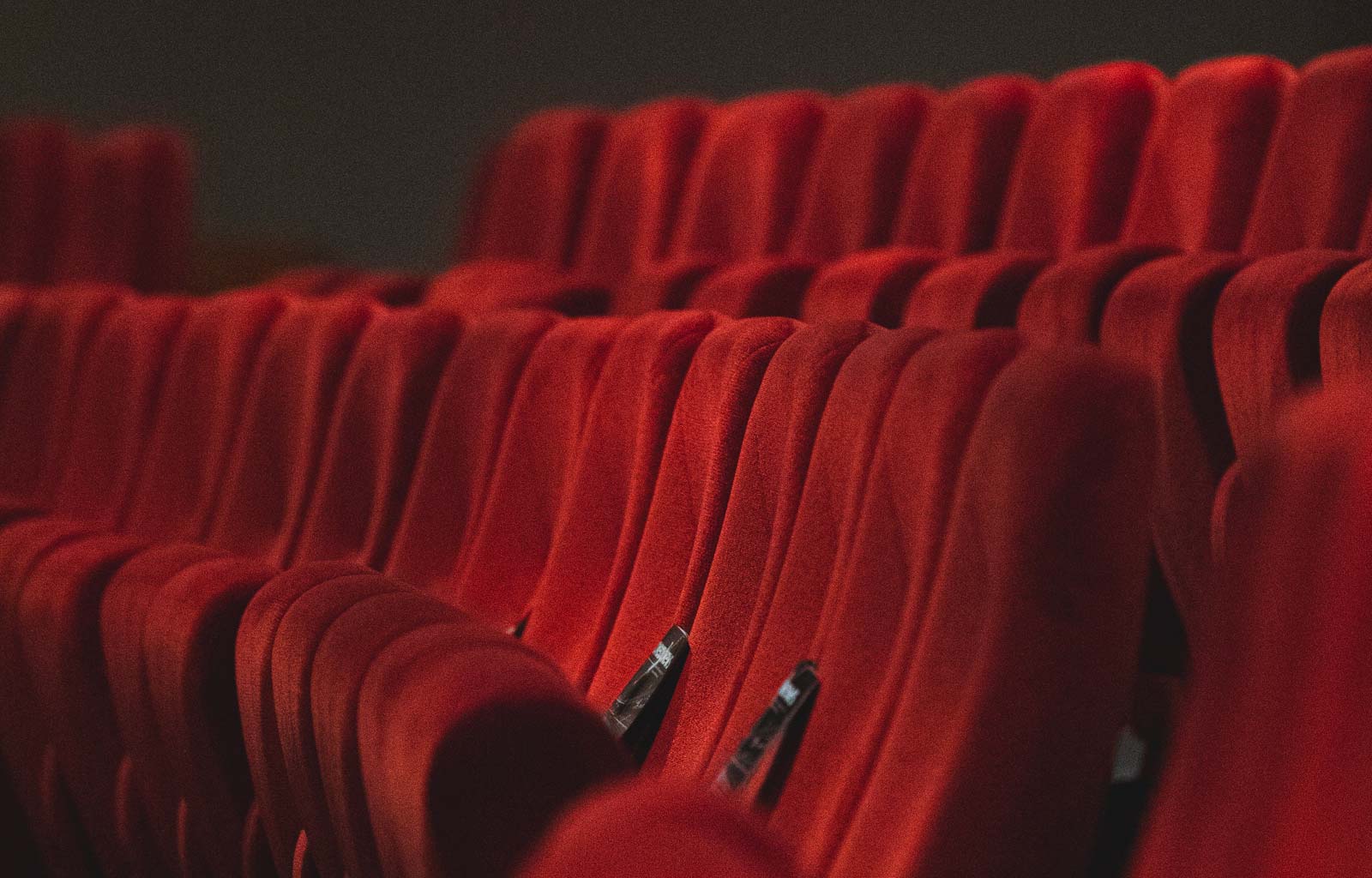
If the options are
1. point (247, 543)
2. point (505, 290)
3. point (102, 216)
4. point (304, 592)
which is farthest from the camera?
point (102, 216)

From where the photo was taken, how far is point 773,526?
233mm

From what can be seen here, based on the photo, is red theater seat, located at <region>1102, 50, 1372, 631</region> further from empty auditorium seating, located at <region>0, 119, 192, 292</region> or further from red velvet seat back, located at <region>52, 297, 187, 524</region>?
empty auditorium seating, located at <region>0, 119, 192, 292</region>

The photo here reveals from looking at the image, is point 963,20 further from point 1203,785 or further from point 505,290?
point 1203,785

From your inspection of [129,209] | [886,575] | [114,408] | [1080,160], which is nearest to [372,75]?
[129,209]

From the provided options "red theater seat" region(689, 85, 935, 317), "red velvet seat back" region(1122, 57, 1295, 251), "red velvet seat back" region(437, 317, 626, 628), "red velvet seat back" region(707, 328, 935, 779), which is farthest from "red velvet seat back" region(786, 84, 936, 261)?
"red velvet seat back" region(707, 328, 935, 779)

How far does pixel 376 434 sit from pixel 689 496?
0.17 metres

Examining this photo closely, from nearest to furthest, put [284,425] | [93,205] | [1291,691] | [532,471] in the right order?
[1291,691] < [532,471] < [284,425] < [93,205]

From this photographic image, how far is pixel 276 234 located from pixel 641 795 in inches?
33.3

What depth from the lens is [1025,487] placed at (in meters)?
0.15

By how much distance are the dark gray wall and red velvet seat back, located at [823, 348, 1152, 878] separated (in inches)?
21.5

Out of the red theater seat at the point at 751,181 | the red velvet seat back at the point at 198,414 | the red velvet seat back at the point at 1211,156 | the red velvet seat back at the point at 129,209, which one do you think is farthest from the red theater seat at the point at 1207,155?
the red velvet seat back at the point at 129,209

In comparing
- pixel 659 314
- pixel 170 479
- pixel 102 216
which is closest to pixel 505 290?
pixel 170 479

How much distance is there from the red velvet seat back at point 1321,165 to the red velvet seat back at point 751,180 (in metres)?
0.21

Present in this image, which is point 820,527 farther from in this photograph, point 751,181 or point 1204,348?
point 751,181
